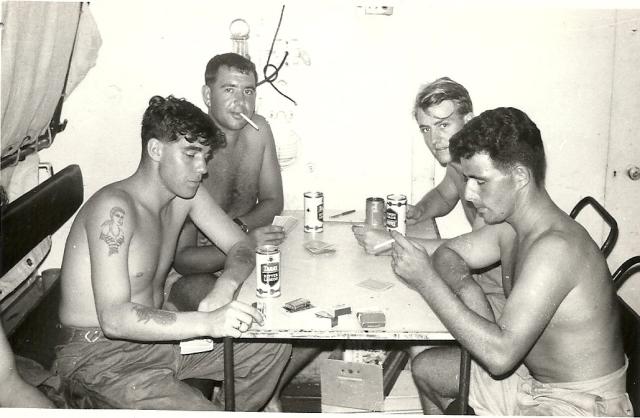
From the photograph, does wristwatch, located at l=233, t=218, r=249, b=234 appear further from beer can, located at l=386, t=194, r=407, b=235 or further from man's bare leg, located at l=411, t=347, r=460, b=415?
man's bare leg, located at l=411, t=347, r=460, b=415

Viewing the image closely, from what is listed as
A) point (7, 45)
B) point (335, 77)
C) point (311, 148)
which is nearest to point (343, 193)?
point (311, 148)

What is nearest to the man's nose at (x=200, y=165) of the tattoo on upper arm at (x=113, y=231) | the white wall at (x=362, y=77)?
the tattoo on upper arm at (x=113, y=231)

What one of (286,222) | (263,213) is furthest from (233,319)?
(263,213)

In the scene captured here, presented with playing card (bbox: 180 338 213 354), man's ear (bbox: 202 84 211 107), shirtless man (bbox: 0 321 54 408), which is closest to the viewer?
shirtless man (bbox: 0 321 54 408)

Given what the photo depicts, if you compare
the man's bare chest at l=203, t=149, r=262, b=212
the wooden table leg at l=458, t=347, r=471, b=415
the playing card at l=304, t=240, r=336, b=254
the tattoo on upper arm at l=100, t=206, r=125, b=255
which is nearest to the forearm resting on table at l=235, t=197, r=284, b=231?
the man's bare chest at l=203, t=149, r=262, b=212

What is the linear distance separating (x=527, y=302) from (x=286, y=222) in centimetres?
151

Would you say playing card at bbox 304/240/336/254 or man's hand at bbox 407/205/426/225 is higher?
man's hand at bbox 407/205/426/225

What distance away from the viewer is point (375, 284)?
2.43 m

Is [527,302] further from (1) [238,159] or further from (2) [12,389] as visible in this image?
(1) [238,159]

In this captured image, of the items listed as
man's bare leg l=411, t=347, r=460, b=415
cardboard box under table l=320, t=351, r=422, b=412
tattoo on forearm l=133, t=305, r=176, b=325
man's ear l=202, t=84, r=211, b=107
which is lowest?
cardboard box under table l=320, t=351, r=422, b=412

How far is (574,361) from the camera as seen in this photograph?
2.06 metres

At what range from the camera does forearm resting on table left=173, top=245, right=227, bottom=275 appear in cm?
315

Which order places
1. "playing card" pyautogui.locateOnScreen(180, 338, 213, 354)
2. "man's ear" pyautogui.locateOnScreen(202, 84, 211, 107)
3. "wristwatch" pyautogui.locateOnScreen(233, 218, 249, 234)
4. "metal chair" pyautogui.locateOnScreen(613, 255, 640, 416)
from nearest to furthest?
"metal chair" pyautogui.locateOnScreen(613, 255, 640, 416) → "playing card" pyautogui.locateOnScreen(180, 338, 213, 354) → "wristwatch" pyautogui.locateOnScreen(233, 218, 249, 234) → "man's ear" pyautogui.locateOnScreen(202, 84, 211, 107)

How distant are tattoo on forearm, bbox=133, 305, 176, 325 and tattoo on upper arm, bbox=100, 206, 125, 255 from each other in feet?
0.72
